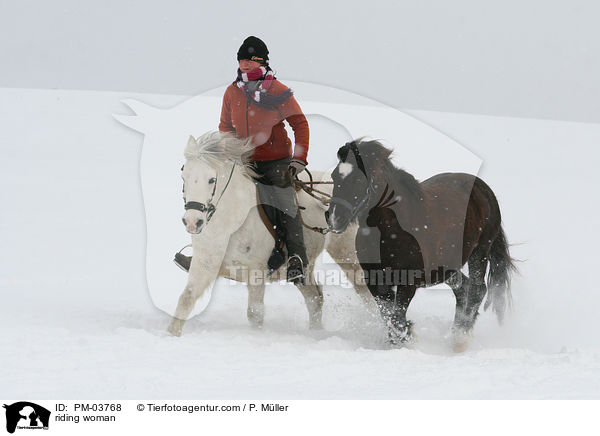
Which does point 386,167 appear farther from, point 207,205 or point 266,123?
point 207,205

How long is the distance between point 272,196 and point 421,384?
7.46 feet

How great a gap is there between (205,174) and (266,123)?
0.98 m

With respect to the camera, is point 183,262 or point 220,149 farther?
point 183,262

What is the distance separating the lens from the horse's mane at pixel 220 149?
482cm

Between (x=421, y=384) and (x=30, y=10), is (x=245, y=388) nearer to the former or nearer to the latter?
(x=421, y=384)

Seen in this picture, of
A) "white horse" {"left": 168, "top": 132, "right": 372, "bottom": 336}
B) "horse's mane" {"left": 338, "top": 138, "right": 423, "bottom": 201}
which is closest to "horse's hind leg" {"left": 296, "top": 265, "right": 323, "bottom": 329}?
"white horse" {"left": 168, "top": 132, "right": 372, "bottom": 336}

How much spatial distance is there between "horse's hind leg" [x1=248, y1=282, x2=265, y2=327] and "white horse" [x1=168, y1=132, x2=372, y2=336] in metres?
0.01

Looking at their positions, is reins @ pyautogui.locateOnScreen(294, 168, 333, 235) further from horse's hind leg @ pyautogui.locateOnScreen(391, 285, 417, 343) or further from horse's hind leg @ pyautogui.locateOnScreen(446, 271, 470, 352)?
horse's hind leg @ pyautogui.locateOnScreen(446, 271, 470, 352)

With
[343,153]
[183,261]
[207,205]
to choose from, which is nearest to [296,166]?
[343,153]

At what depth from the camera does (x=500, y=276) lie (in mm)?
6000

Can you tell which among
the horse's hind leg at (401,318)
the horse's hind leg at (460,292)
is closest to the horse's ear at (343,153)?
the horse's hind leg at (401,318)

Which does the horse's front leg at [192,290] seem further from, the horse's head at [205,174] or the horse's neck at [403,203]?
the horse's neck at [403,203]

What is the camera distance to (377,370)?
4.08m

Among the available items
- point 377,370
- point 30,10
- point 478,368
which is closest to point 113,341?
point 377,370
